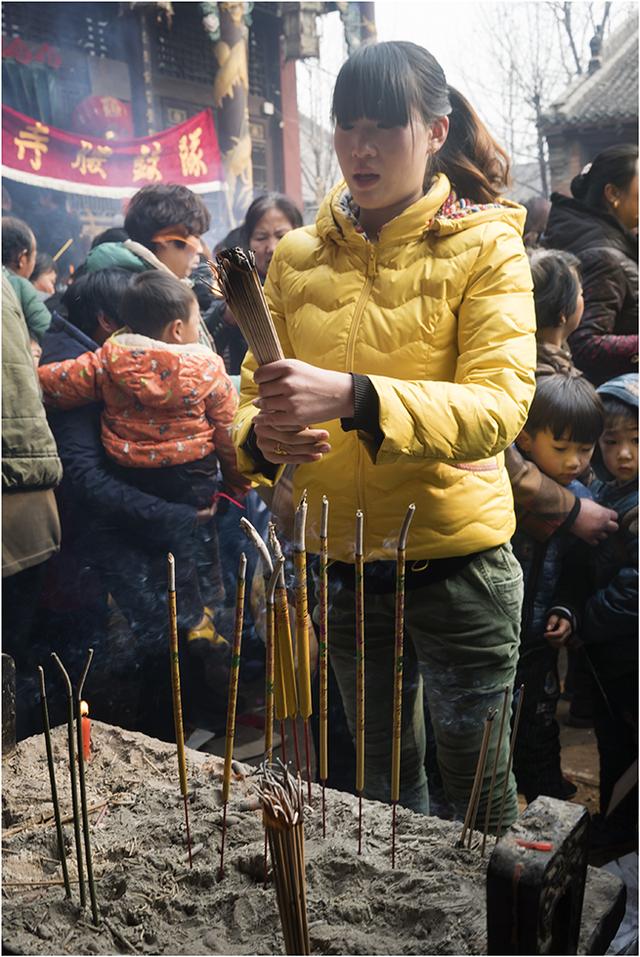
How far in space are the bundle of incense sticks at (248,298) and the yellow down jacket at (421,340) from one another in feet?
0.76

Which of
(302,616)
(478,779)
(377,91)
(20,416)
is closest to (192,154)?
(20,416)

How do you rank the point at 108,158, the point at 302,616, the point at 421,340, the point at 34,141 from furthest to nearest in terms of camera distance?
1. the point at 108,158
2. the point at 34,141
3. the point at 421,340
4. the point at 302,616

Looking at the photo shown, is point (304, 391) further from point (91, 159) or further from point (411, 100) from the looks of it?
point (91, 159)

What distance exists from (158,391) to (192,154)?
74cm

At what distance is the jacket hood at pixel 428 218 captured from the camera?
78.4 inches

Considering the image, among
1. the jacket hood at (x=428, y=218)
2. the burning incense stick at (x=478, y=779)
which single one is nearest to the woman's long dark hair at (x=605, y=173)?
the jacket hood at (x=428, y=218)

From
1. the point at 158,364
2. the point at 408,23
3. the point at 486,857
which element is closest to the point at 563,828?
the point at 486,857

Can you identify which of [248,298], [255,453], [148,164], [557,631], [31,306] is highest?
[148,164]

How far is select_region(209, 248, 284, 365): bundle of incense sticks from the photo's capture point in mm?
1655

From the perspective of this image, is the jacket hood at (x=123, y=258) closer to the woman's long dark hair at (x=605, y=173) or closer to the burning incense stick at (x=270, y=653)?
the woman's long dark hair at (x=605, y=173)

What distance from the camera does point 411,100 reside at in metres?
2.00

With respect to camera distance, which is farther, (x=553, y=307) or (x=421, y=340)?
(x=553, y=307)

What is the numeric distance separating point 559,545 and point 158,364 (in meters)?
1.31

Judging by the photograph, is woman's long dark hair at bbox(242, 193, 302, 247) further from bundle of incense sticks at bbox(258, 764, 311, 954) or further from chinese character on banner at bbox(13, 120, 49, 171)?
bundle of incense sticks at bbox(258, 764, 311, 954)
